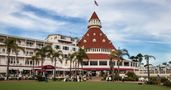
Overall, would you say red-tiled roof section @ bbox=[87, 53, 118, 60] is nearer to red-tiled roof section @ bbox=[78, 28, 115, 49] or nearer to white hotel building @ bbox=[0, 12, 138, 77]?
white hotel building @ bbox=[0, 12, 138, 77]

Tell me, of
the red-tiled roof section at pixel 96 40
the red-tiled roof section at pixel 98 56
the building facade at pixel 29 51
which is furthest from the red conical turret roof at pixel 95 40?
the building facade at pixel 29 51

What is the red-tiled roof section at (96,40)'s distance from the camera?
346ft

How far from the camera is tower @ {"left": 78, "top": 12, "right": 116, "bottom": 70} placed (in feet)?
330

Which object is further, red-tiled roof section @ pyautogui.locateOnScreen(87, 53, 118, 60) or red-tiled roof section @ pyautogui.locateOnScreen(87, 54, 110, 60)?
red-tiled roof section @ pyautogui.locateOnScreen(87, 54, 110, 60)

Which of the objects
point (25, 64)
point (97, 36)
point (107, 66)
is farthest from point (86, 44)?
point (25, 64)

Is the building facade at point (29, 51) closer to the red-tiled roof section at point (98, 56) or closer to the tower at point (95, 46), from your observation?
the tower at point (95, 46)

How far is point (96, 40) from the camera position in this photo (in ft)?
353

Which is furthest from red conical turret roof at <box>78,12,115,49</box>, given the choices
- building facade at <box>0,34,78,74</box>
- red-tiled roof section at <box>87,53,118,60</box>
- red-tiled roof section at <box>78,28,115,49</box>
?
building facade at <box>0,34,78,74</box>

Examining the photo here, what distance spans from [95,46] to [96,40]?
3.45 metres

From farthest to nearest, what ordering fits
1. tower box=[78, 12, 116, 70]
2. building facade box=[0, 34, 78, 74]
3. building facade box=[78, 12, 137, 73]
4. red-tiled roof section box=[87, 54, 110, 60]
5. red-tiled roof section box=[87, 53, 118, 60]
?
1. red-tiled roof section box=[87, 54, 110, 60]
2. red-tiled roof section box=[87, 53, 118, 60]
3. tower box=[78, 12, 116, 70]
4. building facade box=[78, 12, 137, 73]
5. building facade box=[0, 34, 78, 74]

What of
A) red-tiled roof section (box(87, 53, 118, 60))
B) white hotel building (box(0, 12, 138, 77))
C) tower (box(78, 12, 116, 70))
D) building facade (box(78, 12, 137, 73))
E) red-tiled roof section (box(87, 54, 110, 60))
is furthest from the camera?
red-tiled roof section (box(87, 54, 110, 60))

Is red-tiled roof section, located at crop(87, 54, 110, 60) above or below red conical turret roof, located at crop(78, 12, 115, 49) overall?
below

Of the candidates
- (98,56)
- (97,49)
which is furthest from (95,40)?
(98,56)

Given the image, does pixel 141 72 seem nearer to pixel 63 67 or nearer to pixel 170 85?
pixel 63 67
